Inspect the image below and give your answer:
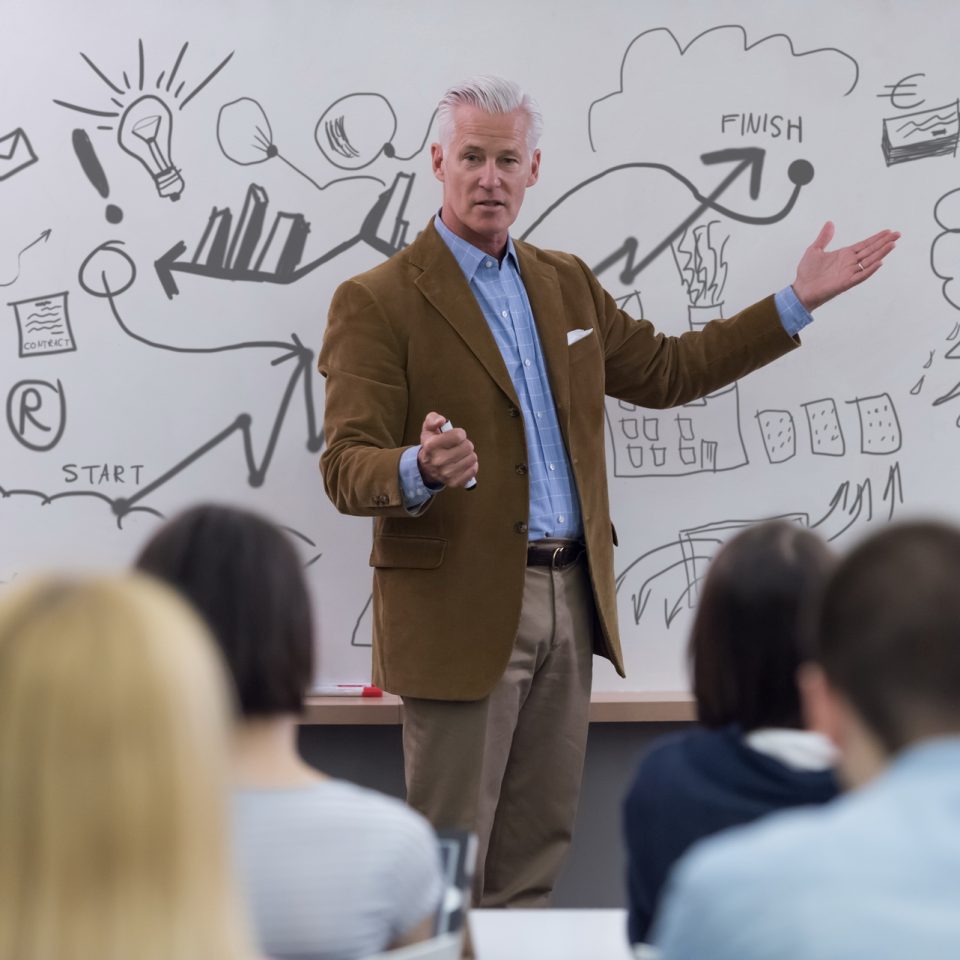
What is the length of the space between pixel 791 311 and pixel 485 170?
70 centimetres

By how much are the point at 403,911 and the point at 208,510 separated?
43 centimetres

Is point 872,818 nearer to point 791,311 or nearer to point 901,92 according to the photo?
point 791,311

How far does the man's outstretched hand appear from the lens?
2.69 meters

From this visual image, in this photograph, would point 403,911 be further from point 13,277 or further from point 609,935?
point 13,277

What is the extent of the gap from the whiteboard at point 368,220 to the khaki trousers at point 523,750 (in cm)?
33

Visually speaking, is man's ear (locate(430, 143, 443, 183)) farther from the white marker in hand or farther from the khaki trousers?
the khaki trousers

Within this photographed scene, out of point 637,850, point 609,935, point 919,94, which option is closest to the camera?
point 637,850

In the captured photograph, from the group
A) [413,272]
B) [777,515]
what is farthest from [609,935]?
[777,515]

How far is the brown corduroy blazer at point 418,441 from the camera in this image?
2420 mm

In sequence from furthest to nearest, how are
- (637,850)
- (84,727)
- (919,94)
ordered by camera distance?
1. (919,94)
2. (637,850)
3. (84,727)

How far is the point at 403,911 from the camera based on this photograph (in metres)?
1.22

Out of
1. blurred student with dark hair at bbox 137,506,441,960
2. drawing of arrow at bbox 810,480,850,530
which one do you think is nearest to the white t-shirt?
blurred student with dark hair at bbox 137,506,441,960

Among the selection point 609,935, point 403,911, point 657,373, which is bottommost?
point 609,935

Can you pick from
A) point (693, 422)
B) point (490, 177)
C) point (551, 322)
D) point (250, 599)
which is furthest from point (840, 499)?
point (250, 599)
